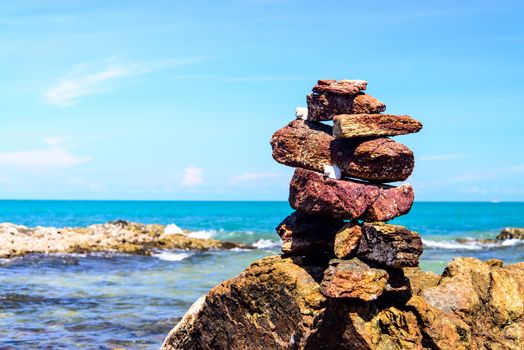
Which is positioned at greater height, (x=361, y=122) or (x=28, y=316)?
(x=361, y=122)

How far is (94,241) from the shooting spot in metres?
51.1

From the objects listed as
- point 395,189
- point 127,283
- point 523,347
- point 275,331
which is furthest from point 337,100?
point 127,283

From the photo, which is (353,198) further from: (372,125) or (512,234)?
(512,234)

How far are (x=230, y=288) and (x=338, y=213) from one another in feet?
9.36

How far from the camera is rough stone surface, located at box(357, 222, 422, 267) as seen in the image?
11.7 m

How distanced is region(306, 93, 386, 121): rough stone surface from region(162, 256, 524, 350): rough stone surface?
2.98 m

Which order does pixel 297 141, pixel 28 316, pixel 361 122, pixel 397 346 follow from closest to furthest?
pixel 397 346
pixel 361 122
pixel 297 141
pixel 28 316

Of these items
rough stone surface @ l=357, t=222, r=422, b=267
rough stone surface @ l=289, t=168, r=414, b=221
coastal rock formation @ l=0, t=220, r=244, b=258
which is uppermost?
rough stone surface @ l=289, t=168, r=414, b=221

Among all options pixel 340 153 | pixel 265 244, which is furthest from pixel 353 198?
pixel 265 244

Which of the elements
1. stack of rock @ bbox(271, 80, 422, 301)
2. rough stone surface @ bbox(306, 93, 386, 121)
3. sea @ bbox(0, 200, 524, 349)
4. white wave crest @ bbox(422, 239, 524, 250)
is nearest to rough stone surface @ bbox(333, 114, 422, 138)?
stack of rock @ bbox(271, 80, 422, 301)

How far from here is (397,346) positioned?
1159cm

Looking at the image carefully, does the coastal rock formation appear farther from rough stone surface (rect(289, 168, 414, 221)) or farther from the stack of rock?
rough stone surface (rect(289, 168, 414, 221))

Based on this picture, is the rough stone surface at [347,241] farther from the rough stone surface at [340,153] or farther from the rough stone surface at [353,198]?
the rough stone surface at [340,153]

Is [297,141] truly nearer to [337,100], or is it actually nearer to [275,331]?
[337,100]
